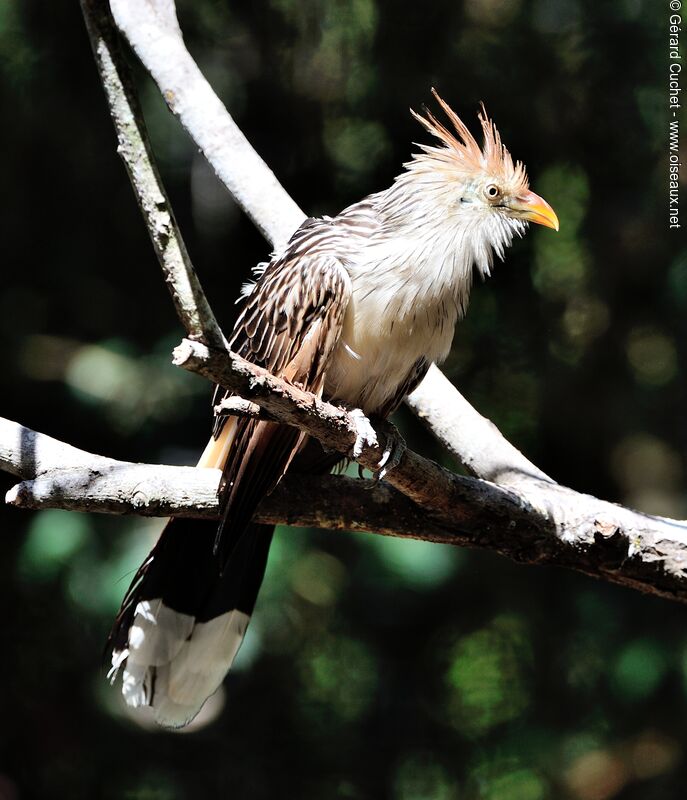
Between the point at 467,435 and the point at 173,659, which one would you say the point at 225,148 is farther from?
the point at 173,659

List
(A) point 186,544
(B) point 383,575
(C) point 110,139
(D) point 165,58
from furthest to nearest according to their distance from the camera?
(C) point 110,139 < (B) point 383,575 < (D) point 165,58 < (A) point 186,544

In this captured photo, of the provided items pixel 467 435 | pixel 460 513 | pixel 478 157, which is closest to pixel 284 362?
pixel 460 513

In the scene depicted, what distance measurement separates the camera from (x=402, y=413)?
386 cm

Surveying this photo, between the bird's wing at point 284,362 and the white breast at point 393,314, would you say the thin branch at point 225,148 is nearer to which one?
the white breast at point 393,314

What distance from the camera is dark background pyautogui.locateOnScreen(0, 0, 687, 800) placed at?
3811 millimetres

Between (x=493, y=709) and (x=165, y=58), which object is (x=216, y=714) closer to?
(x=493, y=709)

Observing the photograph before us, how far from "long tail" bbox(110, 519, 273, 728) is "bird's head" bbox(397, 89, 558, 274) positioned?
0.97m

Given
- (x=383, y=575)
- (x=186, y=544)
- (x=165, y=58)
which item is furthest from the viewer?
(x=383, y=575)

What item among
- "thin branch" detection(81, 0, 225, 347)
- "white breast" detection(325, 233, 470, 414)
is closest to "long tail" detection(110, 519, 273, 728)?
"white breast" detection(325, 233, 470, 414)

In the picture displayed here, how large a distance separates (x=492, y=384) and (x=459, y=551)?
706 millimetres

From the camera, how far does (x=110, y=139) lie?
399 cm

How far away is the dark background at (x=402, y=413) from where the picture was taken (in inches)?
150

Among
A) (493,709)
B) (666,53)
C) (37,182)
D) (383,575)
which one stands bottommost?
(493,709)

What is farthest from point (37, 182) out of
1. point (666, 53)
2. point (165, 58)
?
point (666, 53)
